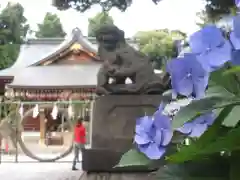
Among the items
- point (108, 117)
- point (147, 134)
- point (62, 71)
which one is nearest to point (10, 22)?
point (62, 71)

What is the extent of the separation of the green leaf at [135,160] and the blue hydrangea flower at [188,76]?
Result: 0.11m

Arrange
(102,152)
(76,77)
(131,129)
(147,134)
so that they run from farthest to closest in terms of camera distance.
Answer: (76,77) → (131,129) → (102,152) → (147,134)

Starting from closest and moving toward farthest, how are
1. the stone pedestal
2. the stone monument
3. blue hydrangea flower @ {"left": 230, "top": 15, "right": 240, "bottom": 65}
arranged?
blue hydrangea flower @ {"left": 230, "top": 15, "right": 240, "bottom": 65}
the stone monument
the stone pedestal

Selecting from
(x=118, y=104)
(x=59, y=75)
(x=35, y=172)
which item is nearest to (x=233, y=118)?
(x=118, y=104)

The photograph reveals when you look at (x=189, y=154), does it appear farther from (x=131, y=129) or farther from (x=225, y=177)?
(x=131, y=129)

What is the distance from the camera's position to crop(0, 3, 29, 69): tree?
85.3ft

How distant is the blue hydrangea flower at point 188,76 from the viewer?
1.90 ft

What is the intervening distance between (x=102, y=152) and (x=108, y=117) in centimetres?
48

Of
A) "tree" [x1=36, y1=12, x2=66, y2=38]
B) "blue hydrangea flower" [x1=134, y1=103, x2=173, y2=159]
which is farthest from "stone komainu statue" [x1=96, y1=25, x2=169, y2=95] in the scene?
"tree" [x1=36, y1=12, x2=66, y2=38]

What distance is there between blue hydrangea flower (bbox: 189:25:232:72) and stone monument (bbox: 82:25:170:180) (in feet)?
11.2

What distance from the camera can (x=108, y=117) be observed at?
434 cm

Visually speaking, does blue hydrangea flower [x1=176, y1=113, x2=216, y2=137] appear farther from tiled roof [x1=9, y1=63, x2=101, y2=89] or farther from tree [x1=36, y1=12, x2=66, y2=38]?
tree [x1=36, y1=12, x2=66, y2=38]

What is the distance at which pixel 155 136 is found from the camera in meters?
0.66

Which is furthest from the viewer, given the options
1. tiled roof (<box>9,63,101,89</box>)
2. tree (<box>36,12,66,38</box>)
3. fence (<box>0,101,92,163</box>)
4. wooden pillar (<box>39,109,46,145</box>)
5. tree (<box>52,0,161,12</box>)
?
tree (<box>36,12,66,38</box>)
